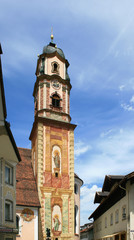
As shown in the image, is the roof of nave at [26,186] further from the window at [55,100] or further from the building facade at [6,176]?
the building facade at [6,176]

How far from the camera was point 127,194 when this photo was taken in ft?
76.0

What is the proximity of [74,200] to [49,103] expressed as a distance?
45.2ft

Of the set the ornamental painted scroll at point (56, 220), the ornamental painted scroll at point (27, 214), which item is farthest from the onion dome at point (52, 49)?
the ornamental painted scroll at point (27, 214)

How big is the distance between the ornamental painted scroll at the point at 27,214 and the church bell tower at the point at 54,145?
132 centimetres

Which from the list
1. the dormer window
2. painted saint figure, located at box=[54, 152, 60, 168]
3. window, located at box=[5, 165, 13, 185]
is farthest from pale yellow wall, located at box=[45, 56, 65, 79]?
window, located at box=[5, 165, 13, 185]

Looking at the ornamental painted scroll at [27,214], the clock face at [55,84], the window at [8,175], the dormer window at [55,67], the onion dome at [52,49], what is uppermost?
the onion dome at [52,49]

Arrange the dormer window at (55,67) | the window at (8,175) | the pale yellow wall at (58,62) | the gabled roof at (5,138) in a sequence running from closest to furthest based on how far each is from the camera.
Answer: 1. the gabled roof at (5,138)
2. the window at (8,175)
3. the pale yellow wall at (58,62)
4. the dormer window at (55,67)

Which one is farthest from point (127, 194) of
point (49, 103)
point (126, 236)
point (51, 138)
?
point (49, 103)

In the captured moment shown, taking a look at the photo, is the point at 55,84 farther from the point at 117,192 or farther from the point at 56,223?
the point at 117,192

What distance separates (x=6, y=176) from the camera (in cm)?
2508

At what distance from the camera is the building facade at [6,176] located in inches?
898

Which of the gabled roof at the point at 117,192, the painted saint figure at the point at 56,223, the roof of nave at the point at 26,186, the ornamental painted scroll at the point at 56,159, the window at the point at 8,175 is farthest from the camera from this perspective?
the ornamental painted scroll at the point at 56,159

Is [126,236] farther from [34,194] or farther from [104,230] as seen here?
[34,194]

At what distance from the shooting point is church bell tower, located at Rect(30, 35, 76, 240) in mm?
36000
